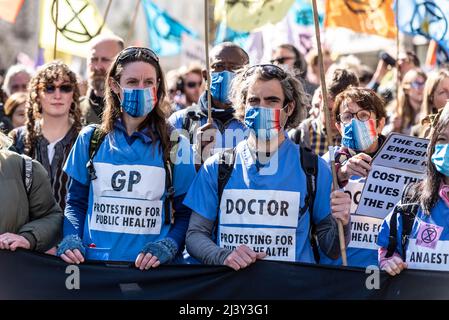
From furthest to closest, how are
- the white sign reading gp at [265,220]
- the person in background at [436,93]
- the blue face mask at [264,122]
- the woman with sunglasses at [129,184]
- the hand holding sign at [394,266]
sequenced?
1. the person in background at [436,93]
2. the woman with sunglasses at [129,184]
3. the blue face mask at [264,122]
4. the white sign reading gp at [265,220]
5. the hand holding sign at [394,266]

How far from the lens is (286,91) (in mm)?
5152

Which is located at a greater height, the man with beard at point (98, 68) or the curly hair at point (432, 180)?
the man with beard at point (98, 68)

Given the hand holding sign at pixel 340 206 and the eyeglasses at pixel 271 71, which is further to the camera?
the eyeglasses at pixel 271 71

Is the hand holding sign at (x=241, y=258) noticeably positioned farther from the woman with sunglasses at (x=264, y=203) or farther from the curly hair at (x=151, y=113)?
the curly hair at (x=151, y=113)

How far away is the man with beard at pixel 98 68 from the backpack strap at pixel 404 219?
122 inches

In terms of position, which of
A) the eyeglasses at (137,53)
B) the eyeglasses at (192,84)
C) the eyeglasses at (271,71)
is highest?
the eyeglasses at (192,84)

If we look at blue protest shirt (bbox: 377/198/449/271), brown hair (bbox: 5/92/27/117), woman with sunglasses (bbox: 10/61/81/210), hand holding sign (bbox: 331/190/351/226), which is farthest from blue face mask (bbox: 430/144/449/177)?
brown hair (bbox: 5/92/27/117)

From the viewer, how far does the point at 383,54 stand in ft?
33.4

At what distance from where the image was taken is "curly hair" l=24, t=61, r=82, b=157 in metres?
6.54

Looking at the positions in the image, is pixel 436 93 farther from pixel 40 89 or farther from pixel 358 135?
pixel 40 89

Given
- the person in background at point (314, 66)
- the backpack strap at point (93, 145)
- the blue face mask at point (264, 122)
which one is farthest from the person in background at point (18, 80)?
the blue face mask at point (264, 122)

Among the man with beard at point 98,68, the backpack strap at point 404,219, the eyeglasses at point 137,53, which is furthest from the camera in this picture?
the man with beard at point 98,68

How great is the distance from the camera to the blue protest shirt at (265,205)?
4906mm
